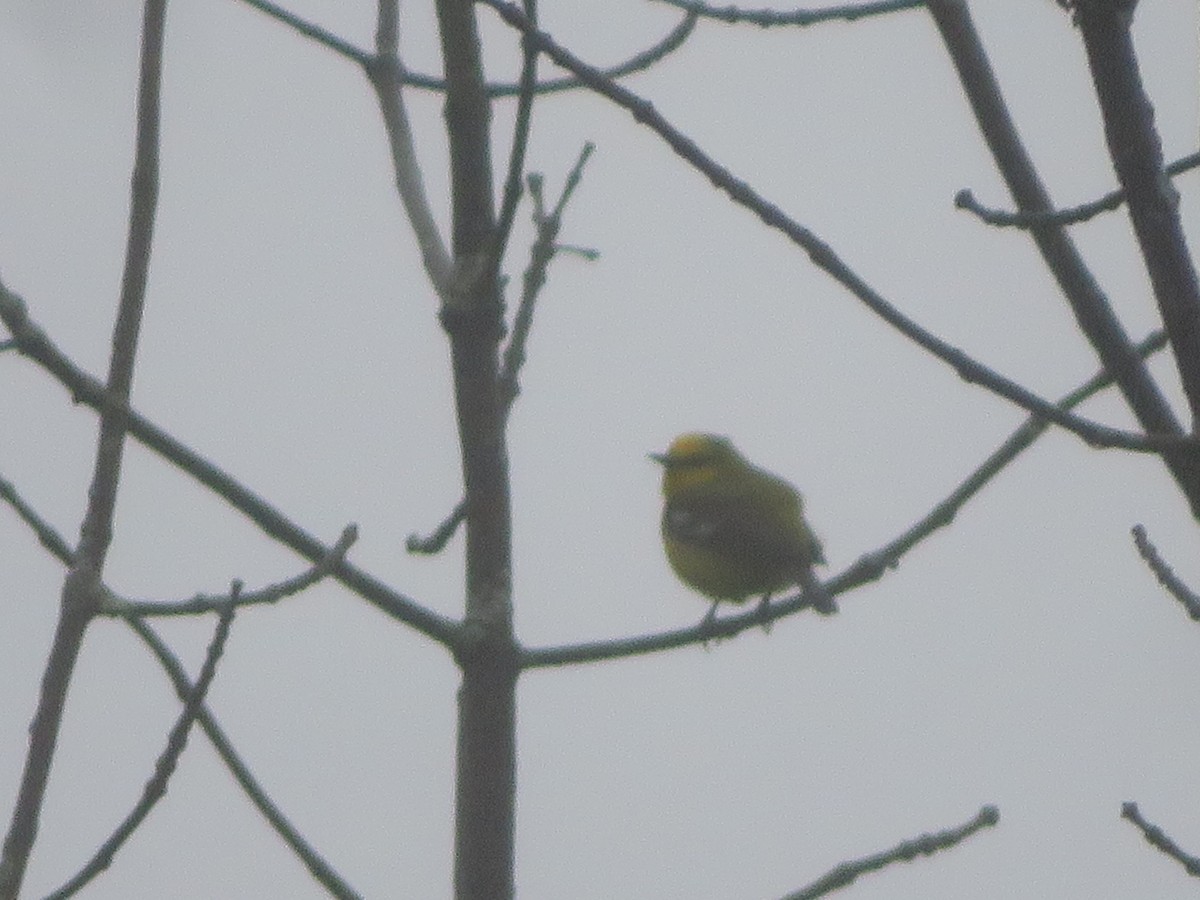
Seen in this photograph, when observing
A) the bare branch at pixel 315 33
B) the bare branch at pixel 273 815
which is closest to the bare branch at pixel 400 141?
the bare branch at pixel 315 33

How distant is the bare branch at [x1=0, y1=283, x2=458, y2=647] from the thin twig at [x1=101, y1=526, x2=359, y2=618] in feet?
0.08

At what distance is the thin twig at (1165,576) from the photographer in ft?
8.38

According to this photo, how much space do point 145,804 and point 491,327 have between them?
1018 millimetres

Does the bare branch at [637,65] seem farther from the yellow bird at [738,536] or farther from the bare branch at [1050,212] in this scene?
the yellow bird at [738,536]

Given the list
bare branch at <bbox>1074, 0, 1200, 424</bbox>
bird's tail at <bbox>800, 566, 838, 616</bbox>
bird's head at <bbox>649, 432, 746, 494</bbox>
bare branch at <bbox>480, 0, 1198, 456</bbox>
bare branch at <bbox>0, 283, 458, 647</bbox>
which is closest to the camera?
bare branch at <bbox>1074, 0, 1200, 424</bbox>

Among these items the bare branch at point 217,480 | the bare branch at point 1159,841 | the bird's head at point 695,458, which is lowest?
the bare branch at point 1159,841

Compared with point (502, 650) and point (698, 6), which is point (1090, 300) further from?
point (502, 650)

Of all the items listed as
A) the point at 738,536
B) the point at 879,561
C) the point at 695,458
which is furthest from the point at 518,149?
the point at 695,458

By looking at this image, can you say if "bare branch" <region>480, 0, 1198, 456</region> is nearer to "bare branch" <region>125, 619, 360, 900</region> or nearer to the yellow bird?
"bare branch" <region>125, 619, 360, 900</region>

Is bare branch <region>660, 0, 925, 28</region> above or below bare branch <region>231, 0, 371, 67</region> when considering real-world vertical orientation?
below

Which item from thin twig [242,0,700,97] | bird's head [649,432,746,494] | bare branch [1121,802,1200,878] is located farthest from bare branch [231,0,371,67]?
bird's head [649,432,746,494]

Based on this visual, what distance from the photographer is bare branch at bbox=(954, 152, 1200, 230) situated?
80.4 inches

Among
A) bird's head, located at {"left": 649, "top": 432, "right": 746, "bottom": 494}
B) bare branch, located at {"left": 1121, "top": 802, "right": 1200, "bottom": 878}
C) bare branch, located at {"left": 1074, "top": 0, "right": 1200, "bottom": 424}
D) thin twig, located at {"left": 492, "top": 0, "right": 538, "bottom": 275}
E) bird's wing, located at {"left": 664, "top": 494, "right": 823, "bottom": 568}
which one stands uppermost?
bird's head, located at {"left": 649, "top": 432, "right": 746, "bottom": 494}

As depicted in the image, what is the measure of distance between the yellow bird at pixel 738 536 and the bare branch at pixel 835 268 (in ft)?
14.6
